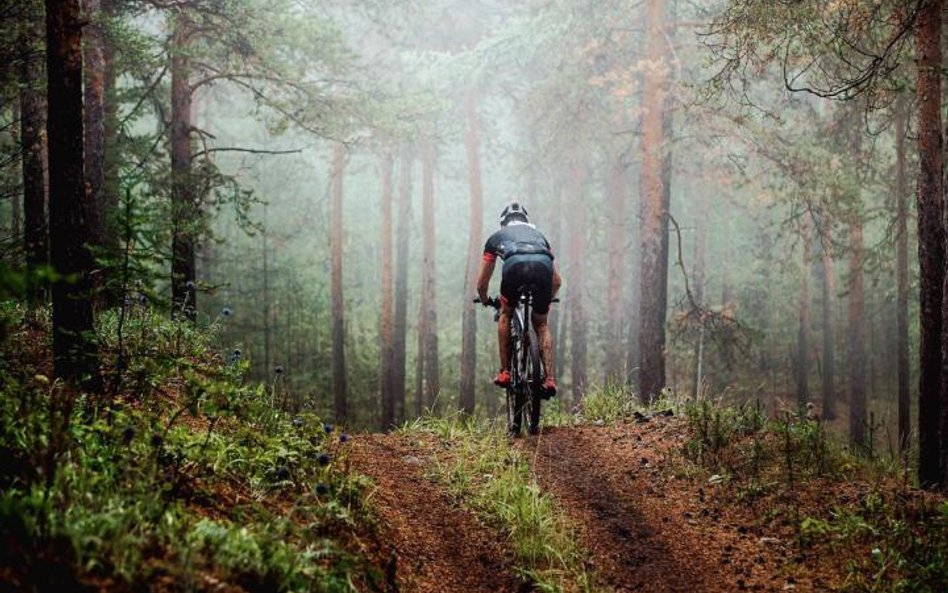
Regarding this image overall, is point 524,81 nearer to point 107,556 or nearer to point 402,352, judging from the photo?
point 402,352

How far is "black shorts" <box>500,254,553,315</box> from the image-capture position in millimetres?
7598

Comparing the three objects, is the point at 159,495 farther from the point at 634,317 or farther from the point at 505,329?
the point at 634,317

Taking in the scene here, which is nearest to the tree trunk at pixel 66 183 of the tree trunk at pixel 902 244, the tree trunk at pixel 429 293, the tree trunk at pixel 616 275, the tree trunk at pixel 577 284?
the tree trunk at pixel 902 244

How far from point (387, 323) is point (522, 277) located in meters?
14.9

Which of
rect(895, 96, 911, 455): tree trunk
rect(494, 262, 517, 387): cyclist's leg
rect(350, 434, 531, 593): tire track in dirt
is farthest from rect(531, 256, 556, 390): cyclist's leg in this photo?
rect(895, 96, 911, 455): tree trunk

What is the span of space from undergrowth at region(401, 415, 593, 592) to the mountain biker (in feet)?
3.41

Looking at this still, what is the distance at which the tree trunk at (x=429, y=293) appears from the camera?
22041 mm

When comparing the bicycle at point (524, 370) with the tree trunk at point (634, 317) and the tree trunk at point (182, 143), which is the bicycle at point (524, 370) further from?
the tree trunk at point (634, 317)

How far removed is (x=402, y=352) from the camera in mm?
22688

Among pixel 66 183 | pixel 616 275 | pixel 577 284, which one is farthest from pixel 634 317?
pixel 66 183

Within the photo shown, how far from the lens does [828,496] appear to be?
5.39m

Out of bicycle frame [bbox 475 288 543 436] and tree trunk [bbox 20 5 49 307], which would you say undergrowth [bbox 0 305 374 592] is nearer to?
bicycle frame [bbox 475 288 543 436]

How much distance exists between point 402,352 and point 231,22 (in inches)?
531

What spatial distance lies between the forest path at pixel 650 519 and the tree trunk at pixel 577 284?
47.4ft
